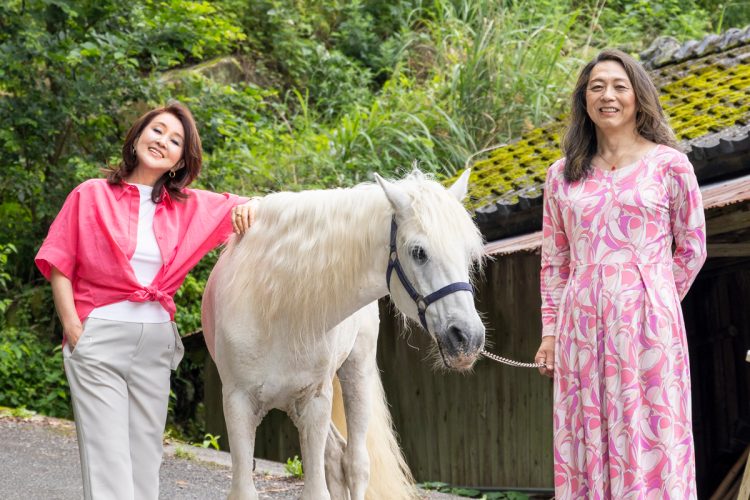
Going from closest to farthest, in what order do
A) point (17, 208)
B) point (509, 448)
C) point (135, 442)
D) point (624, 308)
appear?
point (624, 308), point (135, 442), point (509, 448), point (17, 208)

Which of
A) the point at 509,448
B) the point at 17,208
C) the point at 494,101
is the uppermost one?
the point at 494,101

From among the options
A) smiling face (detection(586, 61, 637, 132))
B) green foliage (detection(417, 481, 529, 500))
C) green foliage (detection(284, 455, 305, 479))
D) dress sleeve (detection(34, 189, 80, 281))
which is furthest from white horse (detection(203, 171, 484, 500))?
green foliage (detection(417, 481, 529, 500))

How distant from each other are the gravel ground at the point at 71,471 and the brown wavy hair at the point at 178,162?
109 inches

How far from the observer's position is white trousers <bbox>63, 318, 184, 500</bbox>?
3500 mm

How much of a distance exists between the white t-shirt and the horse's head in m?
0.91

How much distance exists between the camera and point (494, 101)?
1080cm

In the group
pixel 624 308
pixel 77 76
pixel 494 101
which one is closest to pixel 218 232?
pixel 624 308

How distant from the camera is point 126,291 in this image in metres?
3.59

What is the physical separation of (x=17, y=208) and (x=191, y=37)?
271cm

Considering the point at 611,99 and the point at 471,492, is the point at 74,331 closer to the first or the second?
the point at 611,99

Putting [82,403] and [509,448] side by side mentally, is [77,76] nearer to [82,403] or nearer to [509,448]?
[509,448]

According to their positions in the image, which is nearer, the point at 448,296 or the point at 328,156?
the point at 448,296

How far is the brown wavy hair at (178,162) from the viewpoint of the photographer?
381 centimetres

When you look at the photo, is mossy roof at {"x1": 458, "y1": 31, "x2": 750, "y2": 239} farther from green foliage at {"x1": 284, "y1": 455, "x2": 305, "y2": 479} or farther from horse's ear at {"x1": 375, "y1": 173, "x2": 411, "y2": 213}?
horse's ear at {"x1": 375, "y1": 173, "x2": 411, "y2": 213}
